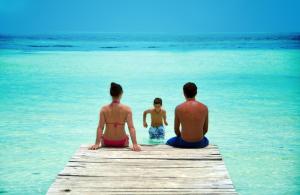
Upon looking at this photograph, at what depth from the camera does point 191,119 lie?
5.09 metres

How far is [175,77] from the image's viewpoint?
67.0 ft

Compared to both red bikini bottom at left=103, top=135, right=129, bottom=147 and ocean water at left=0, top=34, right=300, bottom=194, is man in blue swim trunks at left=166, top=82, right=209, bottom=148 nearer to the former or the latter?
red bikini bottom at left=103, top=135, right=129, bottom=147

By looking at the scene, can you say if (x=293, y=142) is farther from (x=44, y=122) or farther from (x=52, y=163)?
(x=44, y=122)

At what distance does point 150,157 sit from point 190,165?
436 mm

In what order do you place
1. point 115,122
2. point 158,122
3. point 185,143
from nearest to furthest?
point 115,122 → point 185,143 → point 158,122

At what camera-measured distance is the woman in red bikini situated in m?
4.99

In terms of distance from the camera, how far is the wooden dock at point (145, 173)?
3.80 m

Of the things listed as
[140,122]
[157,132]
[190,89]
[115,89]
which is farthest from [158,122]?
[140,122]

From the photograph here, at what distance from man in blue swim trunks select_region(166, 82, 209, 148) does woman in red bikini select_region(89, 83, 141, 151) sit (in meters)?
0.49

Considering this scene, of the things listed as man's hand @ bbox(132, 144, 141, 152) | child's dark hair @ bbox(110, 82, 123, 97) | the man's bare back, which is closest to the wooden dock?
man's hand @ bbox(132, 144, 141, 152)

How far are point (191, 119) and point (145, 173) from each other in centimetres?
107

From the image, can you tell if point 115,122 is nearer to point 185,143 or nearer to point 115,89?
point 115,89

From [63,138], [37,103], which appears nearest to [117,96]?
[63,138]

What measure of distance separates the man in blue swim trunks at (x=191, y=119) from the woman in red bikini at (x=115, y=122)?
487 mm
